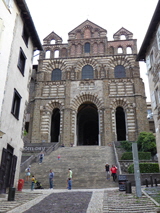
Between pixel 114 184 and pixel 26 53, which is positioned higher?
pixel 26 53

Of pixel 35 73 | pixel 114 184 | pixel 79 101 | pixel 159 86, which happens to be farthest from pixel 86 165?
pixel 35 73

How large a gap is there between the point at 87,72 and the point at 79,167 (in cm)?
1932

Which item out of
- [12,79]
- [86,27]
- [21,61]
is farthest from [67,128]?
[86,27]

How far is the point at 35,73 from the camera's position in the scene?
3803cm

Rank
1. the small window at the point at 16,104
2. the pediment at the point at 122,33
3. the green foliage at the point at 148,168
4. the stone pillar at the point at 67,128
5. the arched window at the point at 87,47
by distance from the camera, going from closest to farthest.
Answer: the small window at the point at 16,104 < the green foliage at the point at 148,168 < the stone pillar at the point at 67,128 < the arched window at the point at 87,47 < the pediment at the point at 122,33

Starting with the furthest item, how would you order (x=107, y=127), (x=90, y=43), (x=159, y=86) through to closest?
(x=90, y=43) → (x=107, y=127) → (x=159, y=86)

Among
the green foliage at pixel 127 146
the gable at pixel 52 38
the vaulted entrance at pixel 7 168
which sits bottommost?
the vaulted entrance at pixel 7 168

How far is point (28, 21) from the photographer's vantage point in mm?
14695

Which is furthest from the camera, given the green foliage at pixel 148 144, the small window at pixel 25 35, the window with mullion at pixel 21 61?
the green foliage at pixel 148 144

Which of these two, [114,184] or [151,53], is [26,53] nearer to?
[151,53]

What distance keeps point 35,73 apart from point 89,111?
11.1 metres

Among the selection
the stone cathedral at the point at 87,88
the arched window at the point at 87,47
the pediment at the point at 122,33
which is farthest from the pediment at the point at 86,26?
the arched window at the point at 87,47

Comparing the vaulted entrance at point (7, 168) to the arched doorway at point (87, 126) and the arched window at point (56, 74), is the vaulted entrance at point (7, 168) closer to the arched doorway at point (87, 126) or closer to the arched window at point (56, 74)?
the arched window at point (56, 74)

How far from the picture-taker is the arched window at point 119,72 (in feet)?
112
